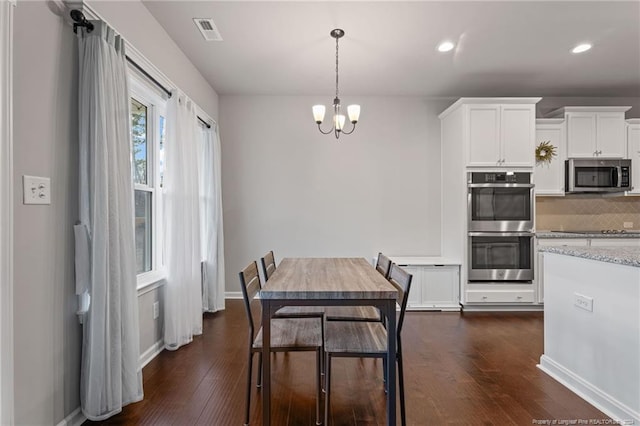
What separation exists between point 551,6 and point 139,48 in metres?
3.13

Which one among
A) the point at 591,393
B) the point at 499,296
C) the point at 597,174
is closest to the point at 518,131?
the point at 597,174

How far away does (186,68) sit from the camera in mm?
3338

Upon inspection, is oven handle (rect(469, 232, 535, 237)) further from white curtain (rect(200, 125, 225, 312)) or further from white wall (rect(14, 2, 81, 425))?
white wall (rect(14, 2, 81, 425))

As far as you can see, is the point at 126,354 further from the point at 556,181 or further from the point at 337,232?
the point at 556,181

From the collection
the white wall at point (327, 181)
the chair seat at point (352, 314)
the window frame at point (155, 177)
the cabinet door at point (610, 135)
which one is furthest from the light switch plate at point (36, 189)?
the cabinet door at point (610, 135)

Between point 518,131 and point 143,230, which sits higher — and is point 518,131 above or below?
above

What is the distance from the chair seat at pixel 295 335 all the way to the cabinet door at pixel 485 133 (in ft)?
9.38

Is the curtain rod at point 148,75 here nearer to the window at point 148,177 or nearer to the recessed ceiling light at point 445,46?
the window at point 148,177

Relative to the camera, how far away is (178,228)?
2.91 metres

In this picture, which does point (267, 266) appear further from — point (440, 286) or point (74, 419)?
point (440, 286)

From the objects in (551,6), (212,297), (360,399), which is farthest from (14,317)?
(551,6)

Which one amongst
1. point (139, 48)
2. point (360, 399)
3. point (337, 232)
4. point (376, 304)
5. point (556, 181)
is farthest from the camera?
point (337, 232)

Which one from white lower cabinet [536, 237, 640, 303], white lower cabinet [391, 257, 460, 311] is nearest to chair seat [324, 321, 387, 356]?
white lower cabinet [391, 257, 460, 311]

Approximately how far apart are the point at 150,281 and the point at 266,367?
154cm
